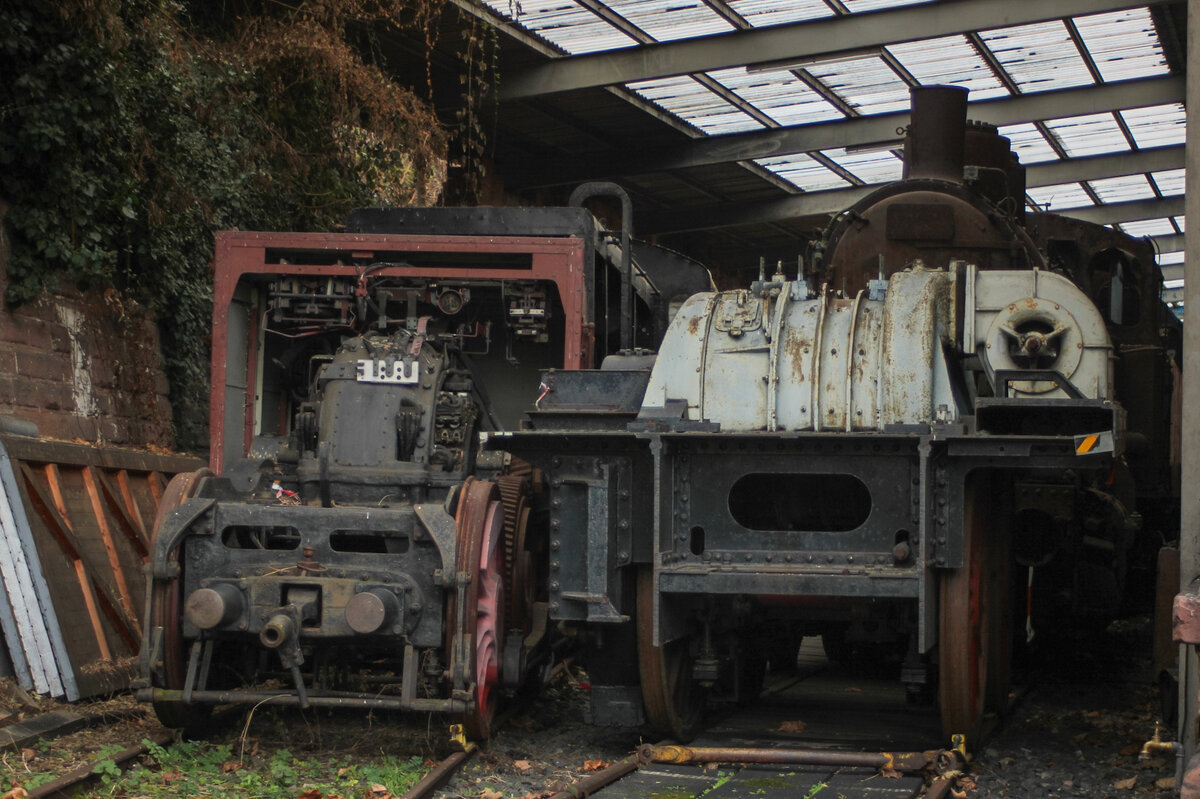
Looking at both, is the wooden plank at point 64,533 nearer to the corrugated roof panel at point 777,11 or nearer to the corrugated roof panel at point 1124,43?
the corrugated roof panel at point 777,11

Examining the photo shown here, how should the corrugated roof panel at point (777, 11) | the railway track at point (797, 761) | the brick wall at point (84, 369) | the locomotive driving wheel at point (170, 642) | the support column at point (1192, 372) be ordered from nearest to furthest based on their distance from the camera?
the support column at point (1192, 372)
the railway track at point (797, 761)
the locomotive driving wheel at point (170, 642)
the brick wall at point (84, 369)
the corrugated roof panel at point (777, 11)

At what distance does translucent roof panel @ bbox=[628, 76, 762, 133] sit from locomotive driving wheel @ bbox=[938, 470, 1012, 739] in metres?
10.7

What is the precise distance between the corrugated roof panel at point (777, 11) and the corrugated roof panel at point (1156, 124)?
5.40 meters

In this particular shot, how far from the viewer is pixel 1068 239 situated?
11.3 metres

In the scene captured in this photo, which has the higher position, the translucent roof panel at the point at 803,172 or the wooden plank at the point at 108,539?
the translucent roof panel at the point at 803,172

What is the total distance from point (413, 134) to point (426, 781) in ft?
32.2

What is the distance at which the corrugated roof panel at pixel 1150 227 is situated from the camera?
26406 millimetres

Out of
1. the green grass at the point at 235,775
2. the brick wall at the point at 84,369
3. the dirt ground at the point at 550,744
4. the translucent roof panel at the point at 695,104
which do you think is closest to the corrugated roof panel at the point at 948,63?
the translucent roof panel at the point at 695,104

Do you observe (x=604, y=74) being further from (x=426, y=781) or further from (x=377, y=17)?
(x=426, y=781)

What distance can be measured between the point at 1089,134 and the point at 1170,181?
3708 millimetres

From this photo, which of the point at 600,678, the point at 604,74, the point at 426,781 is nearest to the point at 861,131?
the point at 604,74

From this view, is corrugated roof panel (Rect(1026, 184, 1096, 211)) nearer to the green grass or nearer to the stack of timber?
the stack of timber

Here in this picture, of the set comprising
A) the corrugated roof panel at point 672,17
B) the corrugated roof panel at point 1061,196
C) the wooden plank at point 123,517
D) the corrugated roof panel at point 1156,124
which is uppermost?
Result: the corrugated roof panel at point 672,17

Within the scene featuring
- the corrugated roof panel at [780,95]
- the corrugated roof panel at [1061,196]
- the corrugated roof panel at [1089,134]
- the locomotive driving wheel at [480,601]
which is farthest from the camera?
the corrugated roof panel at [1061,196]
